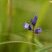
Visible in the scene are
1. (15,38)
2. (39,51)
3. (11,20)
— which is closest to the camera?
(39,51)

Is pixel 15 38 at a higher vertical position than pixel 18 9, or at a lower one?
lower

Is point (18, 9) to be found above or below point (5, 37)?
above

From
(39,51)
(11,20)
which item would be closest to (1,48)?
(39,51)

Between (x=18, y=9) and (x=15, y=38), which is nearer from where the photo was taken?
(x=15, y=38)

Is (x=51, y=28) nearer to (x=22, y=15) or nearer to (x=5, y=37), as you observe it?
(x=22, y=15)

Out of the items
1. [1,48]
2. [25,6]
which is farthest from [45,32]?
[1,48]

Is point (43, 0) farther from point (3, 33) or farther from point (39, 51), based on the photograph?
point (39, 51)

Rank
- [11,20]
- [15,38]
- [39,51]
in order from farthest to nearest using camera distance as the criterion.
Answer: [11,20]
[15,38]
[39,51]

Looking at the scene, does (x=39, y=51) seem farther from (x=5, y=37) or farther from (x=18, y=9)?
(x=18, y=9)
